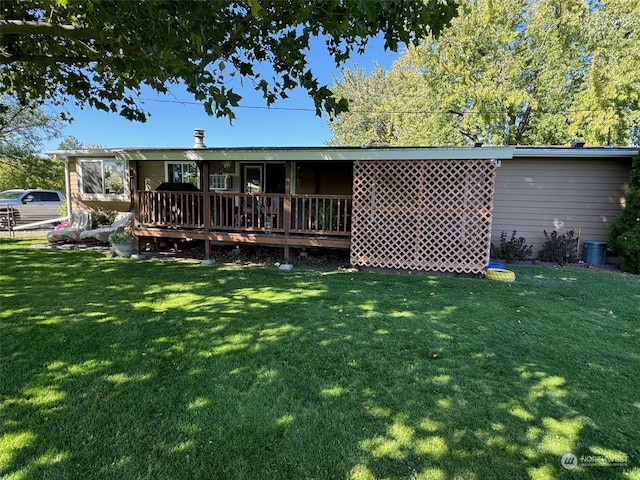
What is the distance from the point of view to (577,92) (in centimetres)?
1466

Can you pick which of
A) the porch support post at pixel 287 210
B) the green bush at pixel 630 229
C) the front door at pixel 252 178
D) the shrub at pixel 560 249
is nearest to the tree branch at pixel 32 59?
the porch support post at pixel 287 210

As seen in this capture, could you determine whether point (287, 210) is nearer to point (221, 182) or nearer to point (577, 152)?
point (221, 182)

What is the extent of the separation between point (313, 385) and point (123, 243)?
7.20 metres

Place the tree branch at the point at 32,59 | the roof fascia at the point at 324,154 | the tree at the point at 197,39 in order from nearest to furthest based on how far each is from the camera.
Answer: the tree at the point at 197,39 → the tree branch at the point at 32,59 → the roof fascia at the point at 324,154

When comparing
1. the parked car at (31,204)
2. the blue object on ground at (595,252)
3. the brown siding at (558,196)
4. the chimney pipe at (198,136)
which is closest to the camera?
the blue object on ground at (595,252)

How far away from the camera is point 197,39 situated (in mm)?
3172

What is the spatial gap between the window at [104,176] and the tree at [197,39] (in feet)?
18.1

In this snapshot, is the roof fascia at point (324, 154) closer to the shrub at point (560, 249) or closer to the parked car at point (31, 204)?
the shrub at point (560, 249)

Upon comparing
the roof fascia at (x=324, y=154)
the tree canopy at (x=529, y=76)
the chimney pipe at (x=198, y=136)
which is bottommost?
the roof fascia at (x=324, y=154)

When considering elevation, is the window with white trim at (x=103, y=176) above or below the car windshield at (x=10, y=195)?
above

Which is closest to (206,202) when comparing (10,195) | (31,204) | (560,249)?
(560,249)

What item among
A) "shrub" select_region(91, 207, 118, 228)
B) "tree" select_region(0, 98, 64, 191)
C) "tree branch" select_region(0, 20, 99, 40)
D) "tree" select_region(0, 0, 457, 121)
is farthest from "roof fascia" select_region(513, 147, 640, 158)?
"tree" select_region(0, 98, 64, 191)

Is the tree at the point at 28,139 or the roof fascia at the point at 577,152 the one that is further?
the tree at the point at 28,139

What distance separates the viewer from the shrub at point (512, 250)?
27.4 feet
